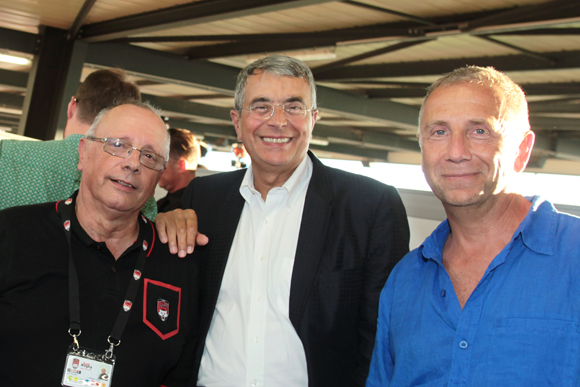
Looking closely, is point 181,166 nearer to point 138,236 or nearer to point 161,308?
point 138,236

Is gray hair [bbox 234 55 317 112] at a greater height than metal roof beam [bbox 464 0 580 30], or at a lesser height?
lesser

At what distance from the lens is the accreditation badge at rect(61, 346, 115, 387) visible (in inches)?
59.9

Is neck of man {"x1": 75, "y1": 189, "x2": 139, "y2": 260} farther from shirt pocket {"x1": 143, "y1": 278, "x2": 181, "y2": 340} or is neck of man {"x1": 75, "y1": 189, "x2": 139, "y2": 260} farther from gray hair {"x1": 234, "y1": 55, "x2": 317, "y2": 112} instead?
gray hair {"x1": 234, "y1": 55, "x2": 317, "y2": 112}

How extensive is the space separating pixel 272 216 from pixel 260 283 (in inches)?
11.1

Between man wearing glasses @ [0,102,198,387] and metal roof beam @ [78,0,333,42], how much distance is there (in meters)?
2.98

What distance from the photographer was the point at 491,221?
4.94ft

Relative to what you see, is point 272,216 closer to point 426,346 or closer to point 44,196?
point 426,346

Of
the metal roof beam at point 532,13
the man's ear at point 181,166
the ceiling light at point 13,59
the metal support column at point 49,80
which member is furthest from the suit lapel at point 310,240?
the ceiling light at point 13,59

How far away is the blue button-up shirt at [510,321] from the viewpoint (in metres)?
1.27

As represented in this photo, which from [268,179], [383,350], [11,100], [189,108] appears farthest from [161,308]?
[11,100]

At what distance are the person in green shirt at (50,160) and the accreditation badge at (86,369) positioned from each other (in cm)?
77

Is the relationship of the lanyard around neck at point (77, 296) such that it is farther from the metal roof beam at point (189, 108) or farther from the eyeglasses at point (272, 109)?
the metal roof beam at point (189, 108)

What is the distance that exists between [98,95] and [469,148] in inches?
66.9

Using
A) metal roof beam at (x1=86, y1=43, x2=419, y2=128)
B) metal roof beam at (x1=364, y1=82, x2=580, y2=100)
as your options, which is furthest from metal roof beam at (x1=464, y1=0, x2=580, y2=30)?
metal roof beam at (x1=86, y1=43, x2=419, y2=128)
